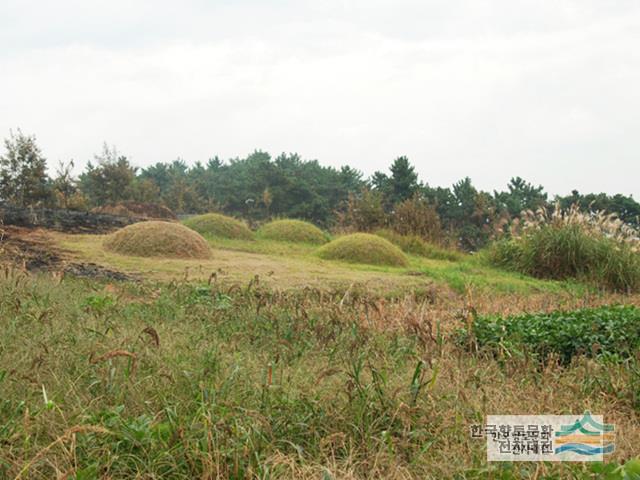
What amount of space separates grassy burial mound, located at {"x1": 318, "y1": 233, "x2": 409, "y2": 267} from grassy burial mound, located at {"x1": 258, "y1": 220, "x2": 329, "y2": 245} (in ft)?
11.0

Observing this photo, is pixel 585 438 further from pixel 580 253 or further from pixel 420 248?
pixel 420 248

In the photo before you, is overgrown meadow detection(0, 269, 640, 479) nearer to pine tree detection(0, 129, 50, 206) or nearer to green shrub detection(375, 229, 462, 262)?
green shrub detection(375, 229, 462, 262)

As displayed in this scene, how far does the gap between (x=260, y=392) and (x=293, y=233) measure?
530 inches

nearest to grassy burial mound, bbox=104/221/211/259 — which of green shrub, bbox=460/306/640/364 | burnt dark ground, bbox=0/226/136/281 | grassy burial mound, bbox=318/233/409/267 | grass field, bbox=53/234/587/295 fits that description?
grass field, bbox=53/234/587/295

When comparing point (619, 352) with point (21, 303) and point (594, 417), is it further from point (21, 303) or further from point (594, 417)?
point (21, 303)

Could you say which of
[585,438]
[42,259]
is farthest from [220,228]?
[585,438]

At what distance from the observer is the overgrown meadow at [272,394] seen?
7.63 feet

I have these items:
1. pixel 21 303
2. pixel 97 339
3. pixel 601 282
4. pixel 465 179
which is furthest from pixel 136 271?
pixel 465 179

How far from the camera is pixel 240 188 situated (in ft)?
119

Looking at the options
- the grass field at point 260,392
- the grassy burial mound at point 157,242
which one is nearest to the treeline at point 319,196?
the grassy burial mound at point 157,242

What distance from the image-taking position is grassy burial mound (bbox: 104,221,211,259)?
10.2 meters

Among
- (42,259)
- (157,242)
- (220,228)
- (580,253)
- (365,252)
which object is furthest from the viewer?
(220,228)

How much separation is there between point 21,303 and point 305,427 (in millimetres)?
2895

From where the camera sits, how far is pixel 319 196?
32812 millimetres
